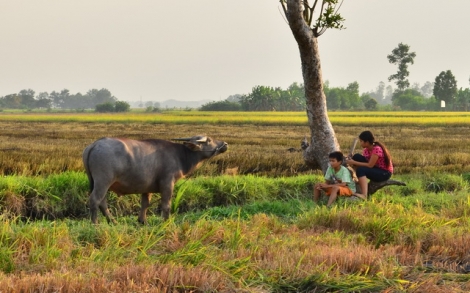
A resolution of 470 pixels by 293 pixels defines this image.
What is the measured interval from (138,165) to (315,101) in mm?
3879

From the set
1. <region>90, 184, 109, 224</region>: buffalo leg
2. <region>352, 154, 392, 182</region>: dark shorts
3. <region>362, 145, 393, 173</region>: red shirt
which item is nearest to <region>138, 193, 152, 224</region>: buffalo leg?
<region>90, 184, 109, 224</region>: buffalo leg

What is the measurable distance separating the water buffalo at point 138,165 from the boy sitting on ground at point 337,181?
63.5 inches

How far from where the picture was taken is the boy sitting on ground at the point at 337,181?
768cm

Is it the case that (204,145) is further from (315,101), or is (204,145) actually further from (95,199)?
(315,101)

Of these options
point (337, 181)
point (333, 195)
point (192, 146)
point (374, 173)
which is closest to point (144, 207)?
point (192, 146)

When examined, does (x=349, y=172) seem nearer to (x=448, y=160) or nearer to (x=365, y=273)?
(x=365, y=273)

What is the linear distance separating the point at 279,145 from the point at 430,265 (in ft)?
45.9

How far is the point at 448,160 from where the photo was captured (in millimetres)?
14617

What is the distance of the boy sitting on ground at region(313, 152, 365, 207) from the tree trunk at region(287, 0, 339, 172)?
5.22 ft

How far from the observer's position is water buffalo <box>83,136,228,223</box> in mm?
6680

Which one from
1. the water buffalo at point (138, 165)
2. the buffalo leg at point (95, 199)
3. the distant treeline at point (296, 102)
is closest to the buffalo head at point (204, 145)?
the water buffalo at point (138, 165)

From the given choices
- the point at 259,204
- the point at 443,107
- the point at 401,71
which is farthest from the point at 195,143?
the point at 401,71

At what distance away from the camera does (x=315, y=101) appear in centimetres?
977

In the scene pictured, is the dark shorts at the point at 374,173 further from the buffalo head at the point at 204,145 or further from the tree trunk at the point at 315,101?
the buffalo head at the point at 204,145
